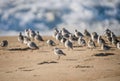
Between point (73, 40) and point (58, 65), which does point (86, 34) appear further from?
point (58, 65)

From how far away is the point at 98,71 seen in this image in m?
21.7

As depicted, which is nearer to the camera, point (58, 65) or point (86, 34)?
point (58, 65)

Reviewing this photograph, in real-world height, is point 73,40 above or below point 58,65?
above

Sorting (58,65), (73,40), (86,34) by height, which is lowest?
(58,65)

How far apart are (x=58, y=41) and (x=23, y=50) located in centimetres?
763

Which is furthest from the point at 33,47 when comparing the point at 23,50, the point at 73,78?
the point at 73,78

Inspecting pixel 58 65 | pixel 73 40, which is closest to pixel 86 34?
pixel 73 40

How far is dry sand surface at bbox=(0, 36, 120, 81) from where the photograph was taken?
65.8ft

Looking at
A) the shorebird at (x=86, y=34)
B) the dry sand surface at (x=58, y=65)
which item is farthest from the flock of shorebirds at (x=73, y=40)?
the dry sand surface at (x=58, y=65)

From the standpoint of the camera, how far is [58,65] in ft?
77.6

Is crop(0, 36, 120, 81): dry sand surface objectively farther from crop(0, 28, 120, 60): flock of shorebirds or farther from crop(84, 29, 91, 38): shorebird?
crop(84, 29, 91, 38): shorebird

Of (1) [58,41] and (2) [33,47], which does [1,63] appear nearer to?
(2) [33,47]

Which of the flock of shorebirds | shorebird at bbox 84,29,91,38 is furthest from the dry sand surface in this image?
shorebird at bbox 84,29,91,38

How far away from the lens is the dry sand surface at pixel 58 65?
2005cm
